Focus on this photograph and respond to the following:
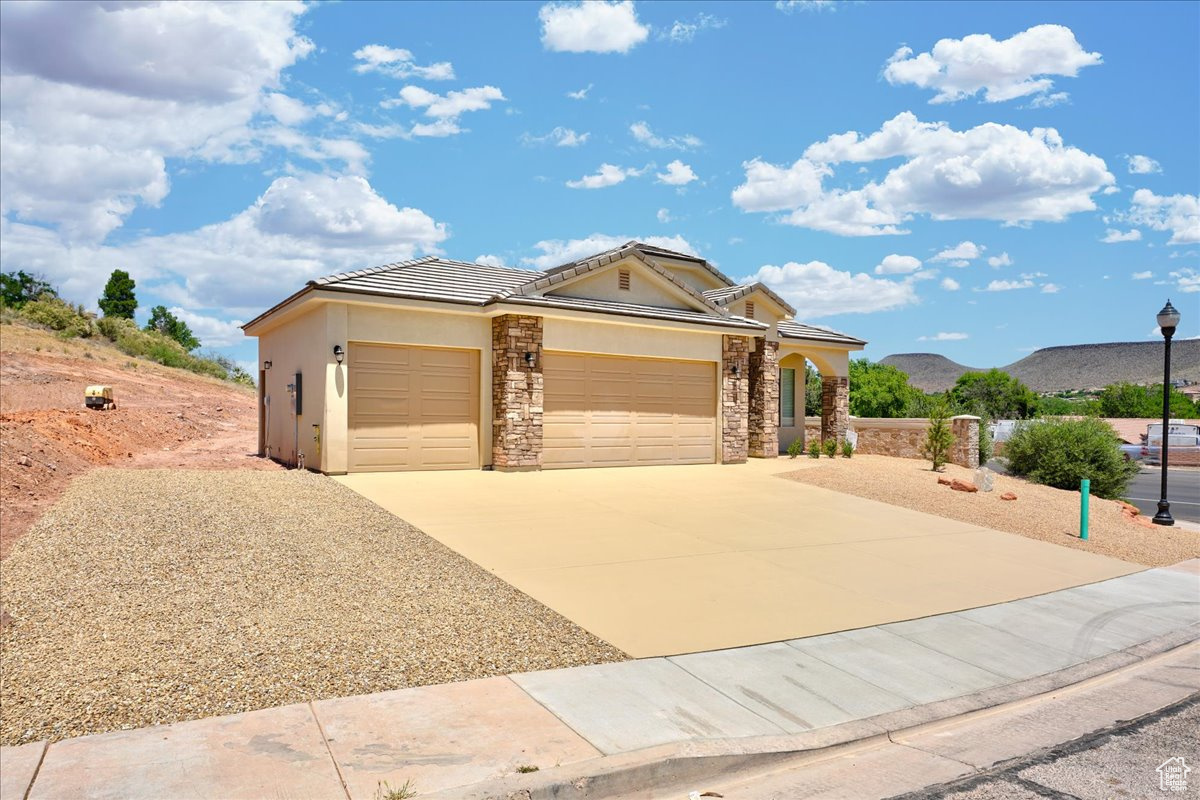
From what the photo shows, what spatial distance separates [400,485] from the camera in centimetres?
1470

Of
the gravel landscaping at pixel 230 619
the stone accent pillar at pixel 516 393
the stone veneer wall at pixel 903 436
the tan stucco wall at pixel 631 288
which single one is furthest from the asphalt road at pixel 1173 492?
the gravel landscaping at pixel 230 619

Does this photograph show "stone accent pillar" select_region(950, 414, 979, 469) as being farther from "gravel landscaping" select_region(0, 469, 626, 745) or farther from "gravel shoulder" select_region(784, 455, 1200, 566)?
"gravel landscaping" select_region(0, 469, 626, 745)

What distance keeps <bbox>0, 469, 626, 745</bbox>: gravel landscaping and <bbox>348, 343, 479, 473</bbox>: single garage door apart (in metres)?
5.30

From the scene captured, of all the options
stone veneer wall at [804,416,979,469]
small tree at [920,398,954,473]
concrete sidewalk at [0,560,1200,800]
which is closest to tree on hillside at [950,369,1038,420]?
stone veneer wall at [804,416,979,469]

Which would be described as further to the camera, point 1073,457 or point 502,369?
point 1073,457

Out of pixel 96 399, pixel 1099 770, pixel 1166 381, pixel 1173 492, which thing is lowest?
pixel 1173 492

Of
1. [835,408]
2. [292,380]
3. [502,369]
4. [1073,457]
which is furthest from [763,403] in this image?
[292,380]

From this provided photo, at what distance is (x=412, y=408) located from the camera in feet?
54.6

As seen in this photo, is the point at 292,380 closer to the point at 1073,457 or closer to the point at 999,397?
the point at 1073,457

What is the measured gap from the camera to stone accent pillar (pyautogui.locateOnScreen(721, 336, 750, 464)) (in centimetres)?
2073

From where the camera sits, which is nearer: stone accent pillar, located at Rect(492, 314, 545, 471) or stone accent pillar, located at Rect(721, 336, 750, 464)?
stone accent pillar, located at Rect(492, 314, 545, 471)

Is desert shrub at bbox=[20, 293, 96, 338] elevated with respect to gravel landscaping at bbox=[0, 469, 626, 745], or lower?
elevated

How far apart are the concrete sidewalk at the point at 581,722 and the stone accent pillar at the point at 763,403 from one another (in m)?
14.9

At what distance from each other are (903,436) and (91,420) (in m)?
23.3
